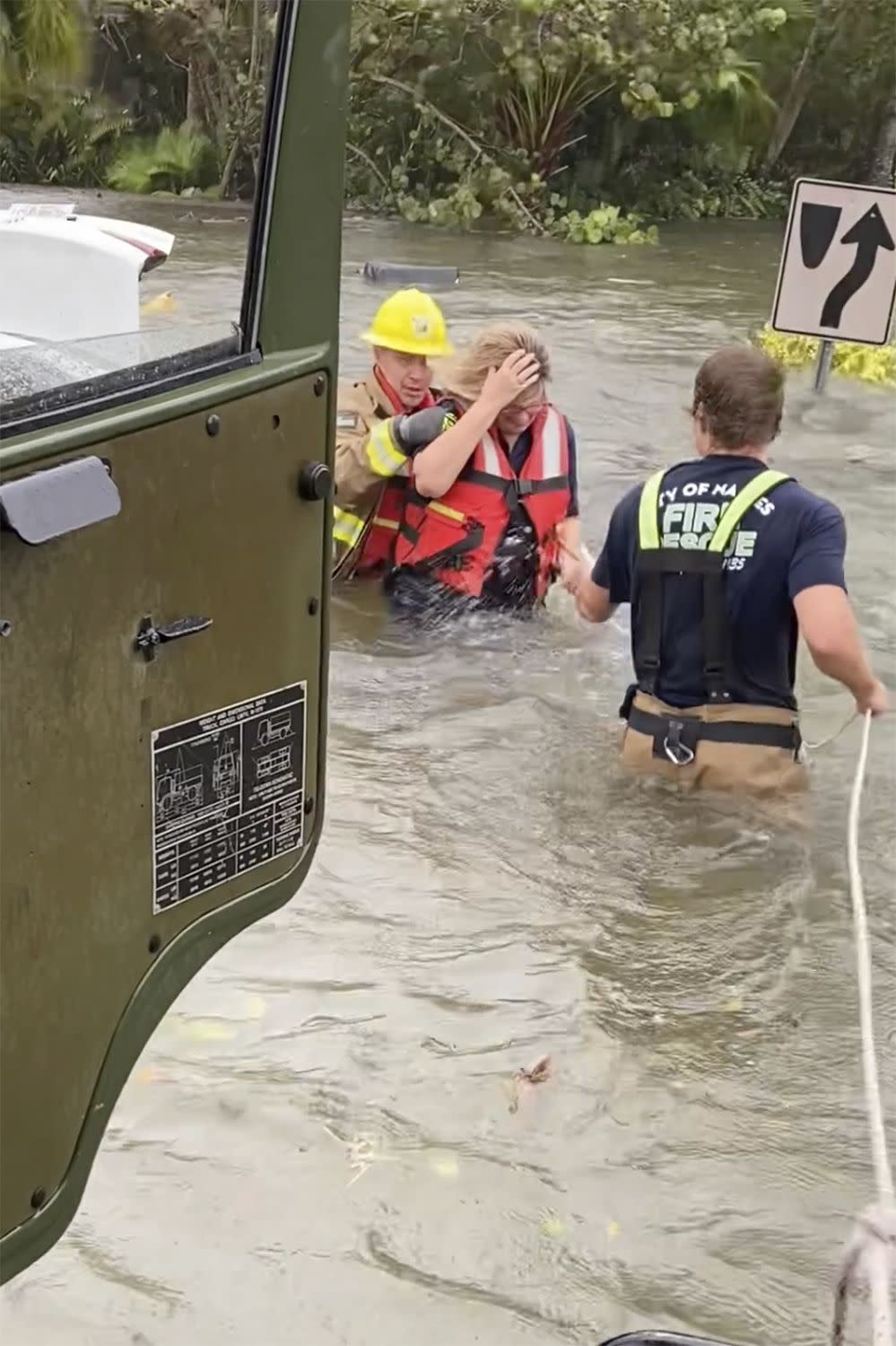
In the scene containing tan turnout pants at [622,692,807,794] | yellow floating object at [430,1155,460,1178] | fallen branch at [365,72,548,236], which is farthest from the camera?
fallen branch at [365,72,548,236]

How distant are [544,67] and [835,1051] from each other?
1779cm

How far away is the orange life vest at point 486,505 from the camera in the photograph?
6.80 meters

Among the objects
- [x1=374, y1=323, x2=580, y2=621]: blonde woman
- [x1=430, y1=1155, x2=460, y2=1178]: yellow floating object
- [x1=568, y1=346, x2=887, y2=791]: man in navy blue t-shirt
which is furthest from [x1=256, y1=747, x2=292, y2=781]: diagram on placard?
[x1=374, y1=323, x2=580, y2=621]: blonde woman

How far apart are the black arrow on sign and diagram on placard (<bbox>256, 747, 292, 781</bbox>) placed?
7.79m

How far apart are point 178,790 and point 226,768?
0.10 metres

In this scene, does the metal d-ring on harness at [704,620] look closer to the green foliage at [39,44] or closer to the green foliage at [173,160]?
the green foliage at [173,160]

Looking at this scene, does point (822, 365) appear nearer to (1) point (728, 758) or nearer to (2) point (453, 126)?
(1) point (728, 758)

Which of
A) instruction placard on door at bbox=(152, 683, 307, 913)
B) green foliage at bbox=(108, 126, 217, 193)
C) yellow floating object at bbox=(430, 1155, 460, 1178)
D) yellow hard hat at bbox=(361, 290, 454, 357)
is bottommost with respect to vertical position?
yellow floating object at bbox=(430, 1155, 460, 1178)

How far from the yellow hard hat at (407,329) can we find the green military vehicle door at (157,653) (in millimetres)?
4623

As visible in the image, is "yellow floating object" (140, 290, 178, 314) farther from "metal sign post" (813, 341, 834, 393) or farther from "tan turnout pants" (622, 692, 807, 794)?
"metal sign post" (813, 341, 834, 393)

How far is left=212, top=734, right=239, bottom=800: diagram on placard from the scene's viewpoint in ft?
7.28

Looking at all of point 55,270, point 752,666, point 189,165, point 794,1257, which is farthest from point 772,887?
point 189,165

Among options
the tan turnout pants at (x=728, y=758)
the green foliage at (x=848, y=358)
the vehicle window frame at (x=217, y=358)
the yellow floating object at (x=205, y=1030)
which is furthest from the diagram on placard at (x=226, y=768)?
the green foliage at (x=848, y=358)

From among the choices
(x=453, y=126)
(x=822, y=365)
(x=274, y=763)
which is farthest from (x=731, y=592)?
(x=453, y=126)
